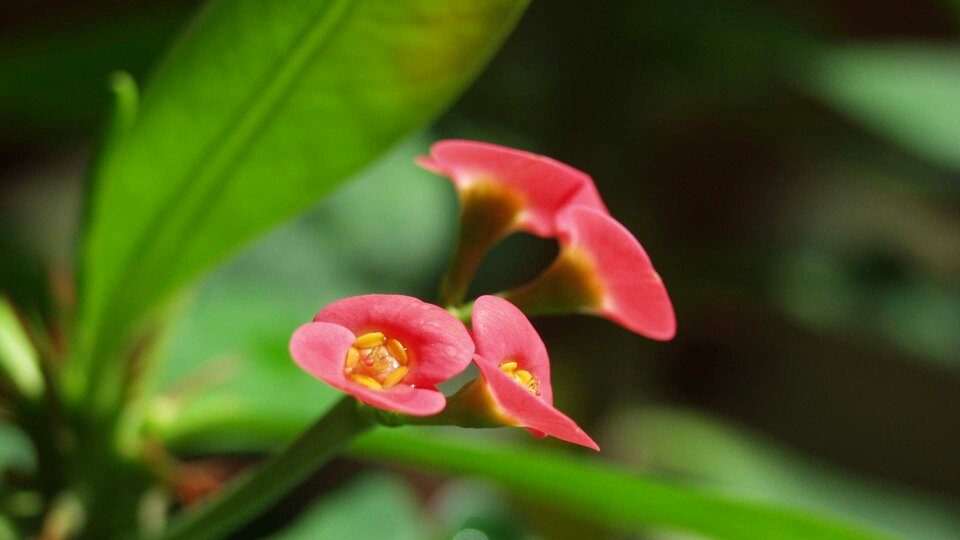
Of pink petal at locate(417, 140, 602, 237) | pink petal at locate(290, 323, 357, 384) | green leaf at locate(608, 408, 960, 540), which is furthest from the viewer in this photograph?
green leaf at locate(608, 408, 960, 540)

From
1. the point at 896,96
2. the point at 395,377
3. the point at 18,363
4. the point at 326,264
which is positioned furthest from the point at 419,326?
the point at 896,96

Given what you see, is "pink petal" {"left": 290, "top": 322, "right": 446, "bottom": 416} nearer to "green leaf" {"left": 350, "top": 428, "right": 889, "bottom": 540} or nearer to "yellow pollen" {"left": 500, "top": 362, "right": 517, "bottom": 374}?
"yellow pollen" {"left": 500, "top": 362, "right": 517, "bottom": 374}

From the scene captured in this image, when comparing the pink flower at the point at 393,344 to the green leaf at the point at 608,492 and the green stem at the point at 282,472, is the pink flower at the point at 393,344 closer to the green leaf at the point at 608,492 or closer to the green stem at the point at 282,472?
the green stem at the point at 282,472

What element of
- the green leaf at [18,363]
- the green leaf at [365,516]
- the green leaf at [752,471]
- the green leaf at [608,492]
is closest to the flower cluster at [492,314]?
the green leaf at [608,492]

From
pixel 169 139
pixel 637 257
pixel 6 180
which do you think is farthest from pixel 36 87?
pixel 637 257

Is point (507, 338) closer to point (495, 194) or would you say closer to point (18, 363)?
point (495, 194)

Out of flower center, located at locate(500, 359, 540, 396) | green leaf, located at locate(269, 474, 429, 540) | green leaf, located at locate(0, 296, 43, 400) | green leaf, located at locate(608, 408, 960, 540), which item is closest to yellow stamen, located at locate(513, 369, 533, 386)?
flower center, located at locate(500, 359, 540, 396)
